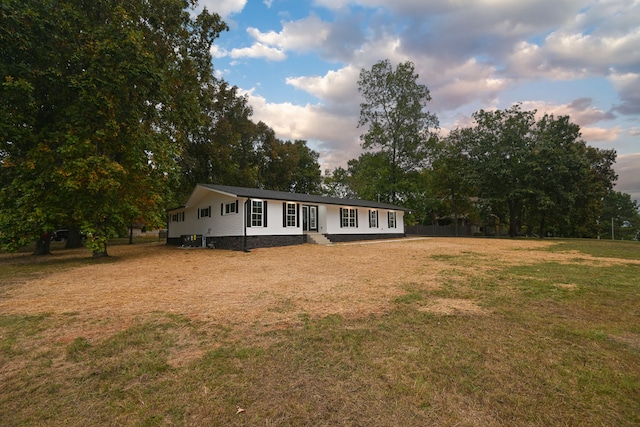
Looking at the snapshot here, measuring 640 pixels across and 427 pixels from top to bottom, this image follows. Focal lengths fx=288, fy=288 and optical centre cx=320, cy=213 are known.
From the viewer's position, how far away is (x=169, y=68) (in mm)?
15008

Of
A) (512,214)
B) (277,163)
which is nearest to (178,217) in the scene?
(277,163)

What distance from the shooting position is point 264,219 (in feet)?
56.1

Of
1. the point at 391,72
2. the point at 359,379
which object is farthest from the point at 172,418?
the point at 391,72

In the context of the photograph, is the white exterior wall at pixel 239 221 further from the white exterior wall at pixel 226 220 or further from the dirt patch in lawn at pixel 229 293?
the dirt patch in lawn at pixel 229 293

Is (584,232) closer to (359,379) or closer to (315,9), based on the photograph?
(315,9)

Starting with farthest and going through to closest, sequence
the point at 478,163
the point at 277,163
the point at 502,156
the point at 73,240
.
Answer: the point at 277,163 < the point at 478,163 < the point at 502,156 < the point at 73,240

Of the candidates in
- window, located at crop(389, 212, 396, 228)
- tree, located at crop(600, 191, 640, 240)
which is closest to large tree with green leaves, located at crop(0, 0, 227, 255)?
window, located at crop(389, 212, 396, 228)

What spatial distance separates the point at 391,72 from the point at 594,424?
35845 mm

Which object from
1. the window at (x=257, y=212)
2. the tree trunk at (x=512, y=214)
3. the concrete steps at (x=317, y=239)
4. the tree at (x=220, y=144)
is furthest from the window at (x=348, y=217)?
the tree trunk at (x=512, y=214)

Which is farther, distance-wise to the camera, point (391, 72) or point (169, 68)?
point (391, 72)

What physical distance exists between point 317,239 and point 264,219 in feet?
14.0

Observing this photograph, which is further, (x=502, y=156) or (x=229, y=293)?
(x=502, y=156)

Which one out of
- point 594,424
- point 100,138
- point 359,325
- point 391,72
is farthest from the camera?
point 391,72

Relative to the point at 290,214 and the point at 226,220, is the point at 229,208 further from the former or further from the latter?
the point at 290,214
